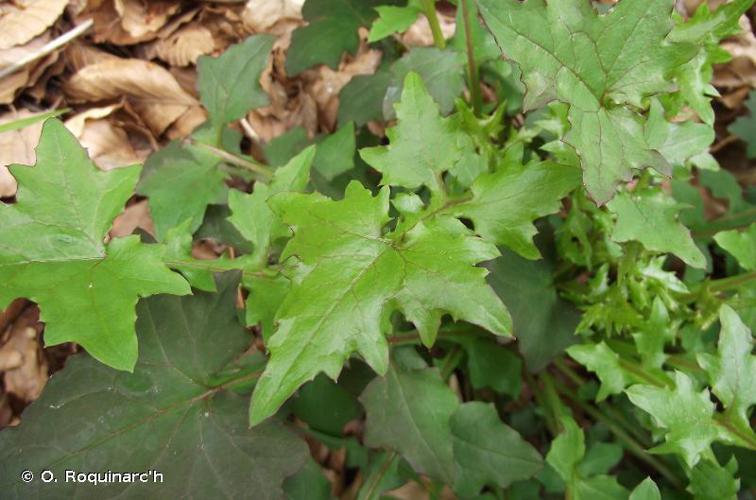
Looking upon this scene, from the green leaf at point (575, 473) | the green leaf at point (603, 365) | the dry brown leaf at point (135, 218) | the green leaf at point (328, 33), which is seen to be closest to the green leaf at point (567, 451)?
the green leaf at point (575, 473)

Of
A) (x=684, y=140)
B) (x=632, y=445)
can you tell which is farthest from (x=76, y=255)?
(x=632, y=445)

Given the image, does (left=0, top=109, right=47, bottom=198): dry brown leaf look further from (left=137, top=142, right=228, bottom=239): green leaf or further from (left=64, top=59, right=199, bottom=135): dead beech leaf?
(left=137, top=142, right=228, bottom=239): green leaf

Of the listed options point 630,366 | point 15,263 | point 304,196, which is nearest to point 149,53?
point 15,263

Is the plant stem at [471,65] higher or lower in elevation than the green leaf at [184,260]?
higher

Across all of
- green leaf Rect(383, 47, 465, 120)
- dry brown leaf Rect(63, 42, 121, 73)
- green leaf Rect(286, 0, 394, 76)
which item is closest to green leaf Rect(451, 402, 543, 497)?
green leaf Rect(383, 47, 465, 120)

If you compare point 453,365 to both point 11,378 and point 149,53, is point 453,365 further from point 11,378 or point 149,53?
point 149,53

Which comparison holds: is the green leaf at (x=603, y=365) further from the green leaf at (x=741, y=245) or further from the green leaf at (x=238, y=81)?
the green leaf at (x=238, y=81)
